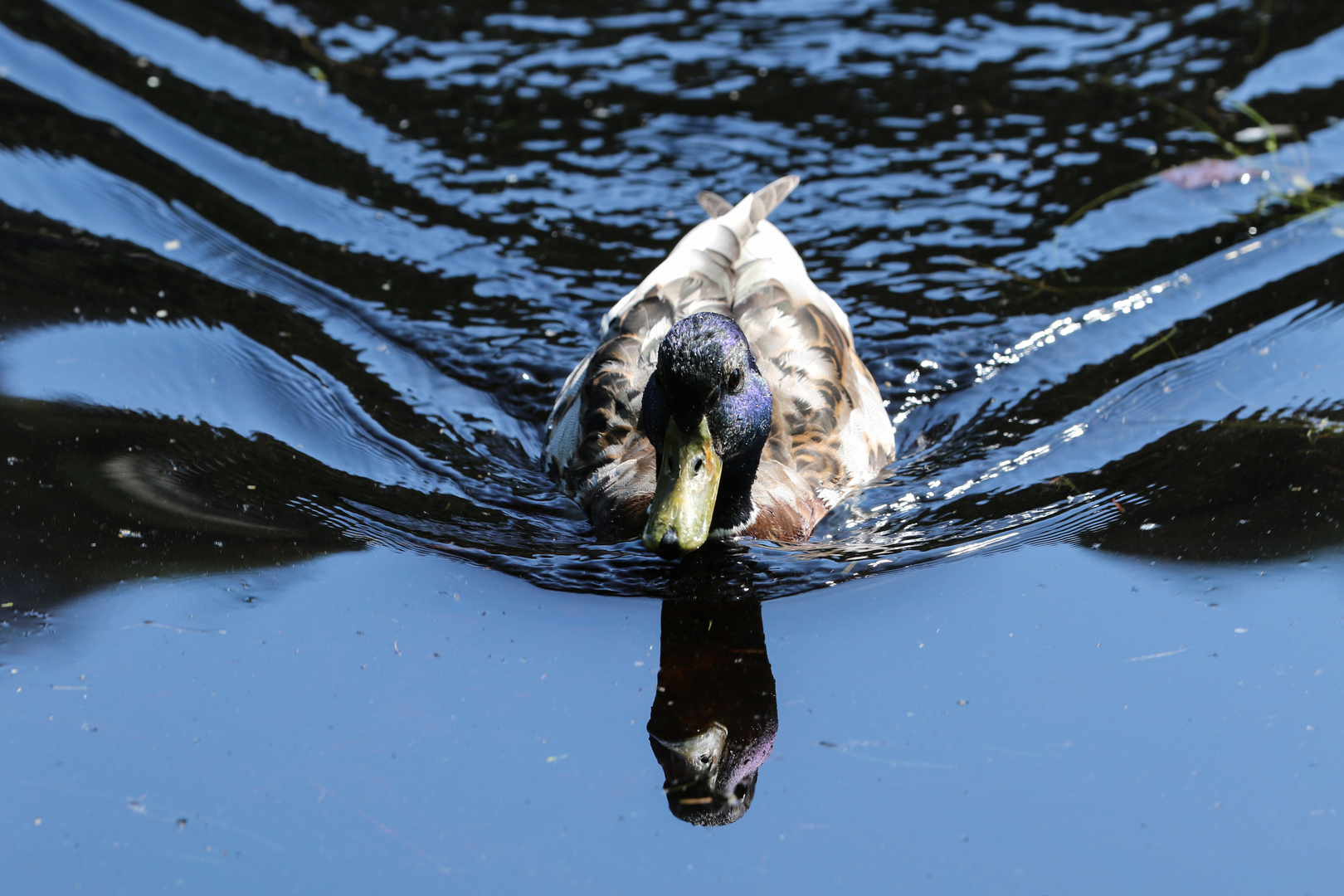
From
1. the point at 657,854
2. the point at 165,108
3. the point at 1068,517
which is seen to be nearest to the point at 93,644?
the point at 657,854

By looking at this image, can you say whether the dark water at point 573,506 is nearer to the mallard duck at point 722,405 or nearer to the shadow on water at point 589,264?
the shadow on water at point 589,264

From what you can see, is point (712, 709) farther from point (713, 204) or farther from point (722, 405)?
point (713, 204)

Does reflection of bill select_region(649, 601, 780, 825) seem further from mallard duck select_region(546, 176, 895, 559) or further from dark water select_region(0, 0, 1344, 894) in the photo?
mallard duck select_region(546, 176, 895, 559)

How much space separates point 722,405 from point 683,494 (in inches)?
13.5

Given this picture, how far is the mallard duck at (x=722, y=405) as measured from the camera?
469cm

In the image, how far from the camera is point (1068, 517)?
5.16 metres

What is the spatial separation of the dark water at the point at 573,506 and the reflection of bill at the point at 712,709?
0.7 inches

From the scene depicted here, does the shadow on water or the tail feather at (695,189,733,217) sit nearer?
the shadow on water

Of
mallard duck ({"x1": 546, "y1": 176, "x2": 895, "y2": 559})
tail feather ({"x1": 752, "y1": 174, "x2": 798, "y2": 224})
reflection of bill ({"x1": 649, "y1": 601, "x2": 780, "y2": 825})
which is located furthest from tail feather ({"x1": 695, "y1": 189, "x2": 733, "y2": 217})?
reflection of bill ({"x1": 649, "y1": 601, "x2": 780, "y2": 825})

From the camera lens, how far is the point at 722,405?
15.6ft

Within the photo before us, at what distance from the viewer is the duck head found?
4609 mm

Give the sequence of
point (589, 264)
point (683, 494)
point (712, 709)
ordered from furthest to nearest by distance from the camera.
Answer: point (589, 264)
point (683, 494)
point (712, 709)

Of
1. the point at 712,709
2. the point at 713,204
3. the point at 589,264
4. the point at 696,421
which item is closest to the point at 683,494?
the point at 696,421

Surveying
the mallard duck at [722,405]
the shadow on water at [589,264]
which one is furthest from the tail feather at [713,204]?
the shadow on water at [589,264]
